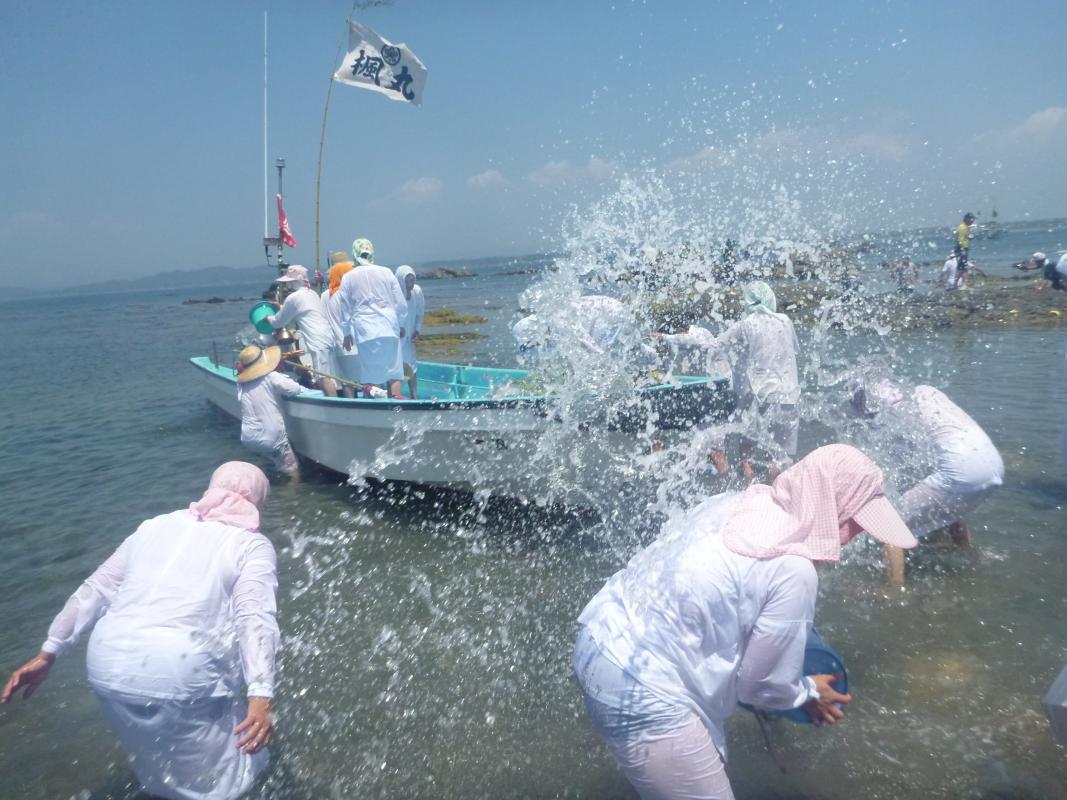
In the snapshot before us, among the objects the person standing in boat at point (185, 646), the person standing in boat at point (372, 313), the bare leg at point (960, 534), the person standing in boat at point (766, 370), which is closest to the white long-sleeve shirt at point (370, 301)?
the person standing in boat at point (372, 313)

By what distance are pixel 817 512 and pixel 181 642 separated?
8.73 ft

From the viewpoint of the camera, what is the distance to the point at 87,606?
3.05 metres

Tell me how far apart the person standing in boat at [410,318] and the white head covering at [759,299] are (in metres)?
4.28

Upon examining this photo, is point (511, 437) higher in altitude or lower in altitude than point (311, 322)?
lower

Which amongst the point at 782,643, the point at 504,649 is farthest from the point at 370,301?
the point at 782,643

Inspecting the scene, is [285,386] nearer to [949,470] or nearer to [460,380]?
[460,380]

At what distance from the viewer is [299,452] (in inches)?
367

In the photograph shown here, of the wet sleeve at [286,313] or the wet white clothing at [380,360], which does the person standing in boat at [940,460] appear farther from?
the wet sleeve at [286,313]

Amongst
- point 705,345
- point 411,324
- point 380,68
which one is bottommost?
point 705,345

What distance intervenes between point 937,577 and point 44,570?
28.2 ft

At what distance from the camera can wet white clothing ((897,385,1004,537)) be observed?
489 centimetres

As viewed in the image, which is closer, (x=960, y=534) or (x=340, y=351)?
(x=960, y=534)

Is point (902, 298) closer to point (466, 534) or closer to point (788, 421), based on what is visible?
point (788, 421)

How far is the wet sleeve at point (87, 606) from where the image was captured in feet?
9.87
